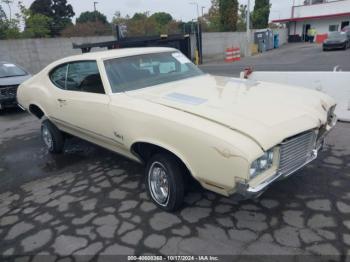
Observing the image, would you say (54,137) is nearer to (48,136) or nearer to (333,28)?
(48,136)

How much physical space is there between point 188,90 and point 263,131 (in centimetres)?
129

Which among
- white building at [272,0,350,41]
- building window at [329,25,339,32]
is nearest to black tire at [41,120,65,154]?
white building at [272,0,350,41]

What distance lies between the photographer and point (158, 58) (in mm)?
4059

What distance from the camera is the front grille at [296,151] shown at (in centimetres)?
256

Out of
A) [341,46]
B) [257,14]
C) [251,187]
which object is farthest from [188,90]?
[257,14]

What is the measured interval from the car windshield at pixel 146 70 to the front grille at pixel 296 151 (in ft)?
5.96

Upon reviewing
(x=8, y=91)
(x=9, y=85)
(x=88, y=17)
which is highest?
(x=88, y=17)

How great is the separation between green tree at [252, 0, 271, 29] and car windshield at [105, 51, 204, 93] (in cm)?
3334

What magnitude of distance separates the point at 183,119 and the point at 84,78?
1.92 metres

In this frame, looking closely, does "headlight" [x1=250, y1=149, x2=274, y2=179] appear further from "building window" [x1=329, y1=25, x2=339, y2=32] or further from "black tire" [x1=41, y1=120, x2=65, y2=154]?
"building window" [x1=329, y1=25, x2=339, y2=32]

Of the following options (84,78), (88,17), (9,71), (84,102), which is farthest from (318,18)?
(88,17)

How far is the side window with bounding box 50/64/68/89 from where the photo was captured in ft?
14.7

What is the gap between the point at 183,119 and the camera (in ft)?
8.77

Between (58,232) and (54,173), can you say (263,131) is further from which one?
(54,173)
